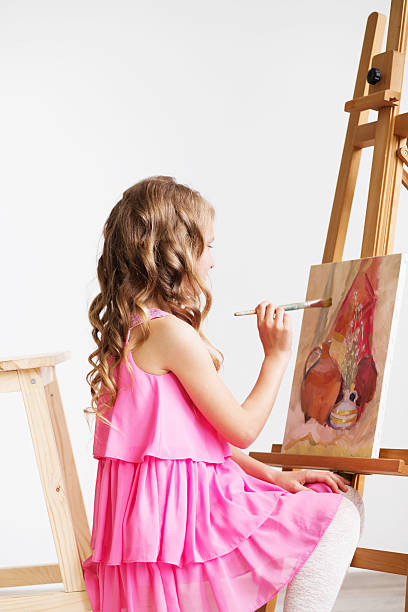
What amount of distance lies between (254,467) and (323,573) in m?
0.33

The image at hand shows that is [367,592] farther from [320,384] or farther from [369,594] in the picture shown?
[320,384]

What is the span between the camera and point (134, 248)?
1522 mm

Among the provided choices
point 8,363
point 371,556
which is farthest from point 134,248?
point 371,556

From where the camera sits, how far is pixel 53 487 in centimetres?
173

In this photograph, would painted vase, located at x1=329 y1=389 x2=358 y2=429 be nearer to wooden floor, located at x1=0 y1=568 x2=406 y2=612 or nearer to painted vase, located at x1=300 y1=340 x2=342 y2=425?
painted vase, located at x1=300 y1=340 x2=342 y2=425

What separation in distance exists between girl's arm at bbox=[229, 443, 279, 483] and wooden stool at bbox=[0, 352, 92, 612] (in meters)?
0.39

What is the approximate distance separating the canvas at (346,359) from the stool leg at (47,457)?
51 cm

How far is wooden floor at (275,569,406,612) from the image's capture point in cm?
245

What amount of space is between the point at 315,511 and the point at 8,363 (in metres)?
0.72

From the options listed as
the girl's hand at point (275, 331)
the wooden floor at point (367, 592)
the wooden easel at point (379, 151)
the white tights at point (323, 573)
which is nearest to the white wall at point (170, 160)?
the wooden floor at point (367, 592)

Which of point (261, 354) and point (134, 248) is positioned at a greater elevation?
point (134, 248)

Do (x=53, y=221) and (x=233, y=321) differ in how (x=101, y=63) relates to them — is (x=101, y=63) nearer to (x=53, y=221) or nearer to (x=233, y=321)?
(x=53, y=221)

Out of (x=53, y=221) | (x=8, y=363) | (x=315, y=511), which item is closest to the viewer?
(x=315, y=511)

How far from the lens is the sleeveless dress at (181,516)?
134cm
